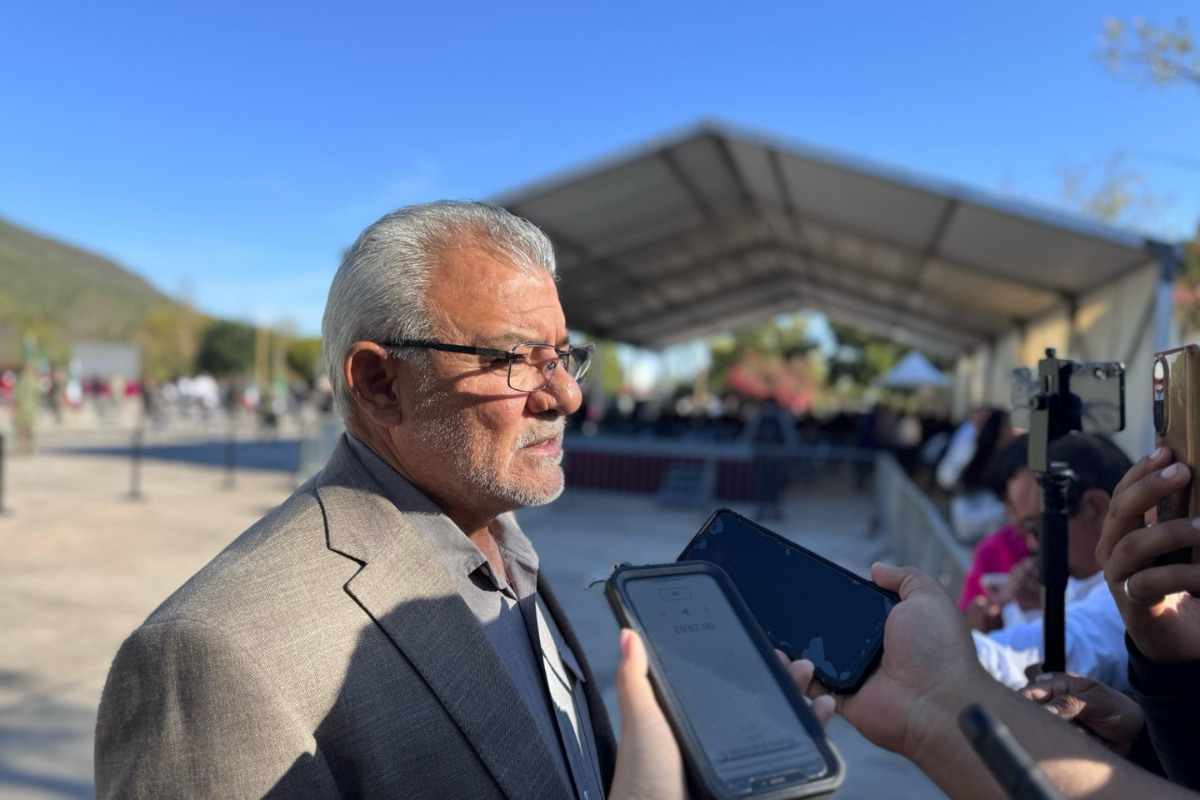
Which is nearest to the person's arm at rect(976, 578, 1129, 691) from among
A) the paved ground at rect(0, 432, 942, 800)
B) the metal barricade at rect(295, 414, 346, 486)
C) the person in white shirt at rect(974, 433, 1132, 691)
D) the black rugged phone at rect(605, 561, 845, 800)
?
the person in white shirt at rect(974, 433, 1132, 691)

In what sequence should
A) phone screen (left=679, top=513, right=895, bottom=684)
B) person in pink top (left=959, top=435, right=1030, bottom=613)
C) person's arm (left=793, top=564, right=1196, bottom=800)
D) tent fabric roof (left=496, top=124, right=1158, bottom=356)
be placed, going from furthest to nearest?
tent fabric roof (left=496, top=124, right=1158, bottom=356)
person in pink top (left=959, top=435, right=1030, bottom=613)
phone screen (left=679, top=513, right=895, bottom=684)
person's arm (left=793, top=564, right=1196, bottom=800)

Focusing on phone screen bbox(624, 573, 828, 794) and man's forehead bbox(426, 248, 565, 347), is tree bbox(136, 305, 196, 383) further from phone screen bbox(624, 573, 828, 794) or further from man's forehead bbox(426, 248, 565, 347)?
phone screen bbox(624, 573, 828, 794)

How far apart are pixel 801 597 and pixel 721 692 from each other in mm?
380

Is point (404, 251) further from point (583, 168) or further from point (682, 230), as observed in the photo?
point (682, 230)

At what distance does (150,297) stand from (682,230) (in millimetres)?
207653

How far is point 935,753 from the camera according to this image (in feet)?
3.62

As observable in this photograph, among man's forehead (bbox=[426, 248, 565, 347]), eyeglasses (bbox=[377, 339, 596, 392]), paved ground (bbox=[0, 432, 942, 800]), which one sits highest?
man's forehead (bbox=[426, 248, 565, 347])

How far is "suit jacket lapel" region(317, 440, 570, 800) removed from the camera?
1327 mm

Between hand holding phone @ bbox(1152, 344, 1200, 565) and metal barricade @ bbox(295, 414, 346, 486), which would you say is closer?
hand holding phone @ bbox(1152, 344, 1200, 565)

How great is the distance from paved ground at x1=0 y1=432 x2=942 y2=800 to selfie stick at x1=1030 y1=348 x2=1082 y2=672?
257 cm

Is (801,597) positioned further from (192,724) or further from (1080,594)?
(1080,594)

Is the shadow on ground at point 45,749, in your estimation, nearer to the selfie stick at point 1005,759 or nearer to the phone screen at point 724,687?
the phone screen at point 724,687

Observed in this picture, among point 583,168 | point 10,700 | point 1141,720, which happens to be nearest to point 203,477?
point 583,168

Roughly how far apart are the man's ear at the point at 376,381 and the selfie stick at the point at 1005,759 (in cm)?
115
